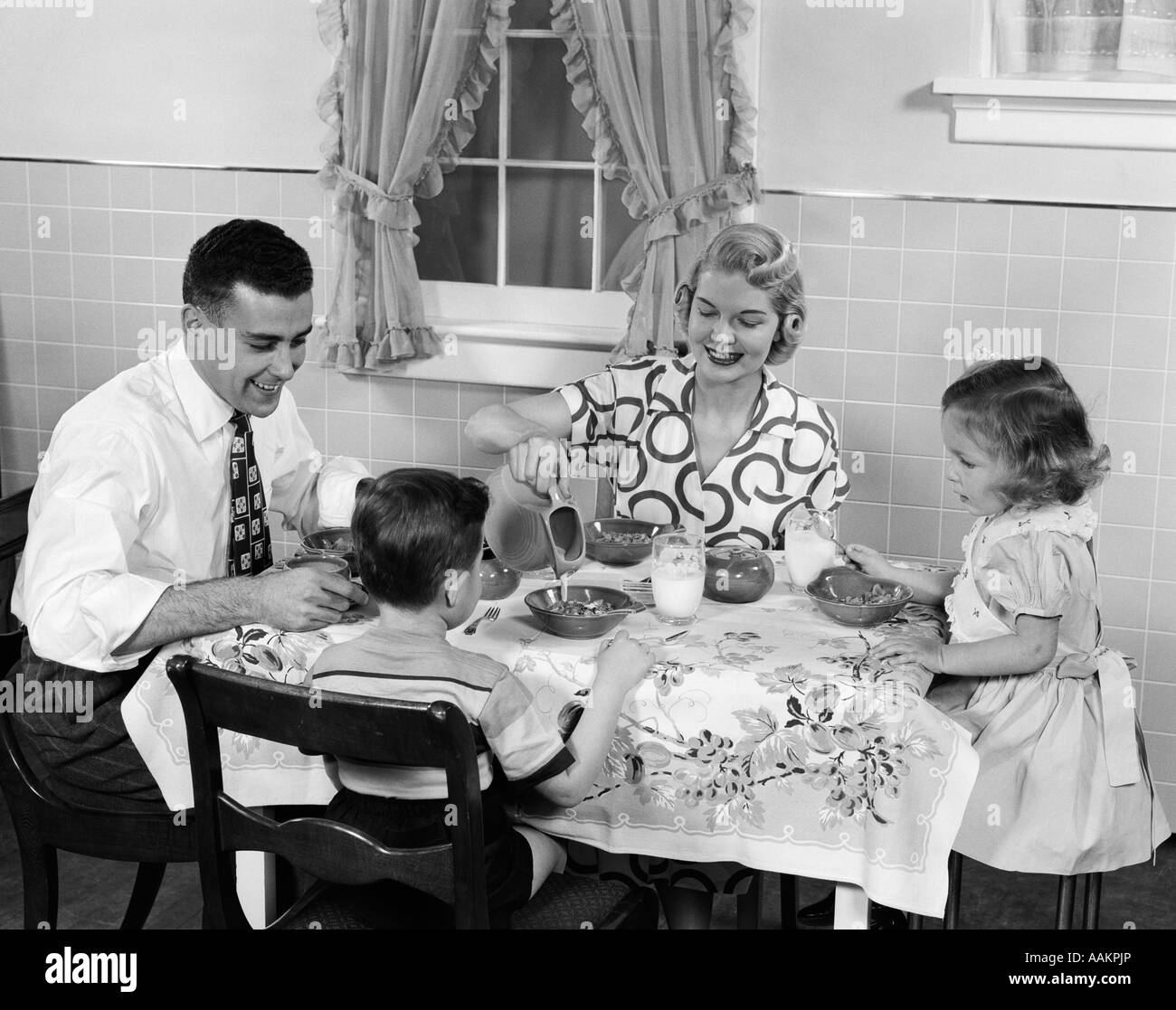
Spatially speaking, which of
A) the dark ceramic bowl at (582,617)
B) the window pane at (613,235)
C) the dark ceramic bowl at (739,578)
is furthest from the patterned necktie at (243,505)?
the window pane at (613,235)

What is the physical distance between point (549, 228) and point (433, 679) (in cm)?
245

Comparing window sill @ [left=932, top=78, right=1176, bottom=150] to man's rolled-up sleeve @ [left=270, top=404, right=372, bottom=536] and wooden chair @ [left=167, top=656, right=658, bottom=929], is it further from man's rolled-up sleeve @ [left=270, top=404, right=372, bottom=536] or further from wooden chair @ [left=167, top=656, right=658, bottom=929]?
wooden chair @ [left=167, top=656, right=658, bottom=929]

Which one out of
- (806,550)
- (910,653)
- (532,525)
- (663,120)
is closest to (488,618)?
(532,525)

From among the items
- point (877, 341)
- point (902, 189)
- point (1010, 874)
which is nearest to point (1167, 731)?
point (1010, 874)

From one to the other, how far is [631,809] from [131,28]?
10.2 ft

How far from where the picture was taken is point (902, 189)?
3506mm

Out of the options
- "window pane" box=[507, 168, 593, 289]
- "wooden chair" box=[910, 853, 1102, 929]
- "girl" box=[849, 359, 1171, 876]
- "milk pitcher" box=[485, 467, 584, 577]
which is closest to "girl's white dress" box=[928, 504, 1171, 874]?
"girl" box=[849, 359, 1171, 876]

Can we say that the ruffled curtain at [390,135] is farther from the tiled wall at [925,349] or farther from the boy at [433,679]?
the boy at [433,679]

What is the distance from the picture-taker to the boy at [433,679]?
1783 mm

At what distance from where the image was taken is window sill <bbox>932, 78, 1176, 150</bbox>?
3.28 meters

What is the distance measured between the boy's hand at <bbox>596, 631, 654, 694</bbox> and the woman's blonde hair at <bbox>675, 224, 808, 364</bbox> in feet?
3.35

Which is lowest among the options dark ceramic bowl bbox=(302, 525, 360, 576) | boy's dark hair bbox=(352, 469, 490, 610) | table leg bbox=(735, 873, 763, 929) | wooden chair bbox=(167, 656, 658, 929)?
table leg bbox=(735, 873, 763, 929)

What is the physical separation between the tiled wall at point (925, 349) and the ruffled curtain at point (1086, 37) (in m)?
0.37

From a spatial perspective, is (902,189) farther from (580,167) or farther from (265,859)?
(265,859)
